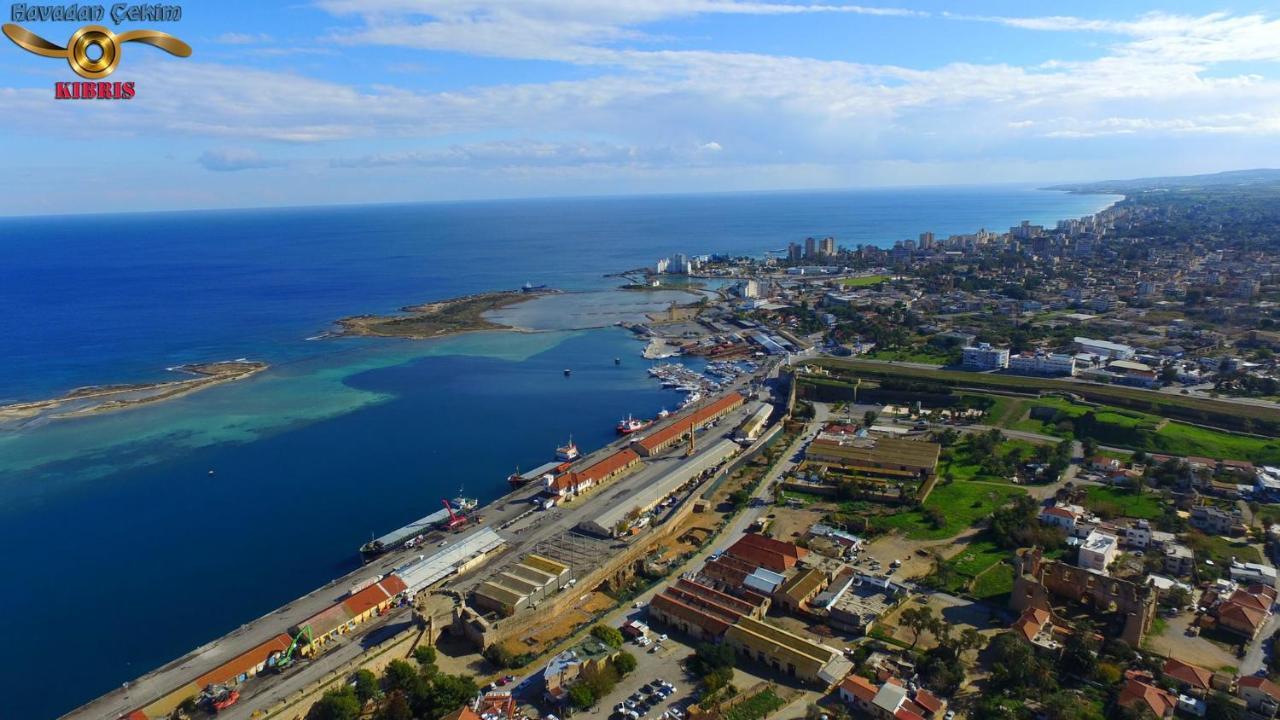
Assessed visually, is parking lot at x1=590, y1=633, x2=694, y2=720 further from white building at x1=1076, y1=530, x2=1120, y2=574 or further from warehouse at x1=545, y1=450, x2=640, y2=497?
white building at x1=1076, y1=530, x2=1120, y2=574

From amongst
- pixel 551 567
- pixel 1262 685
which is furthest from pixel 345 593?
pixel 1262 685

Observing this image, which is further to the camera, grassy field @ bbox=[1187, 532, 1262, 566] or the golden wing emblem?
grassy field @ bbox=[1187, 532, 1262, 566]

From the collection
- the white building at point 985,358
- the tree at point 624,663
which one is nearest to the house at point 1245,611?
the tree at point 624,663

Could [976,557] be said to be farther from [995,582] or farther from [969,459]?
[969,459]

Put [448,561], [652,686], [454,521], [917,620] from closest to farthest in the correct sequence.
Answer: [652,686] < [917,620] < [448,561] < [454,521]

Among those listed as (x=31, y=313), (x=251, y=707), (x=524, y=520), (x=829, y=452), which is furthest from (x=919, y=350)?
(x=31, y=313)

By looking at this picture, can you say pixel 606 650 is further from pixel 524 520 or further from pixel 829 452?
pixel 829 452

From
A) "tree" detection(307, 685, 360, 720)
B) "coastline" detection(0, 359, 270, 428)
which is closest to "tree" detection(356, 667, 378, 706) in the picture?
"tree" detection(307, 685, 360, 720)

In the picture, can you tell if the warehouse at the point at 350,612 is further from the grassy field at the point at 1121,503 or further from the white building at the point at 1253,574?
the white building at the point at 1253,574
